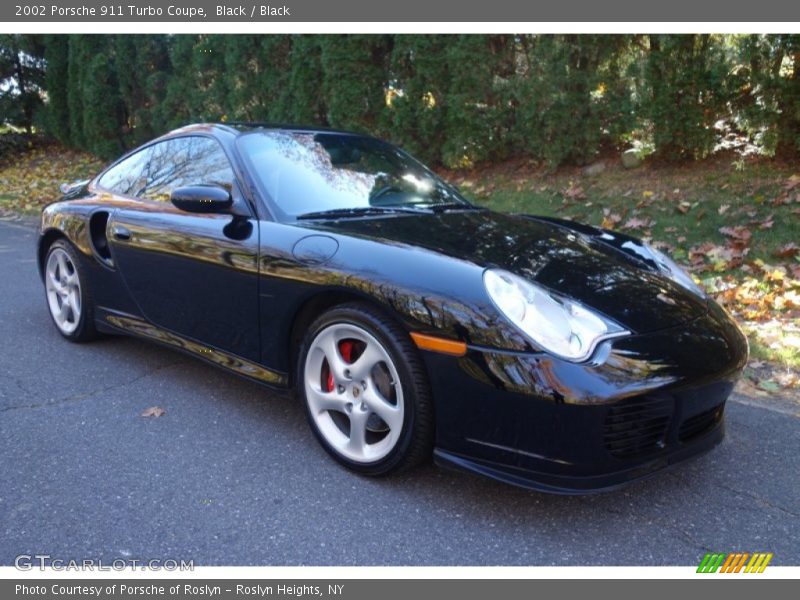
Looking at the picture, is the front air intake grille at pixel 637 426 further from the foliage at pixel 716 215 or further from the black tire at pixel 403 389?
the foliage at pixel 716 215

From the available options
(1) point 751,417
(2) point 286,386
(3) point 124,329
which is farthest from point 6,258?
(1) point 751,417

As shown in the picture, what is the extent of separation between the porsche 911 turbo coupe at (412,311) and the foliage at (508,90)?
357cm

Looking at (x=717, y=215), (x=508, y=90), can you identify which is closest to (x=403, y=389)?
(x=717, y=215)

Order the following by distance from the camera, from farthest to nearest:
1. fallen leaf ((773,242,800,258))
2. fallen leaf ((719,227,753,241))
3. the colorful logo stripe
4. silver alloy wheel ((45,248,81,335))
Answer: fallen leaf ((719,227,753,241)), fallen leaf ((773,242,800,258)), silver alloy wheel ((45,248,81,335)), the colorful logo stripe

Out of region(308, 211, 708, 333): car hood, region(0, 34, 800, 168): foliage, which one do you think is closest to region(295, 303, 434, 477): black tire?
region(308, 211, 708, 333): car hood

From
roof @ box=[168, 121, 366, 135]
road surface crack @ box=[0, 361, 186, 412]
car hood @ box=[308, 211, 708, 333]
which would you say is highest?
roof @ box=[168, 121, 366, 135]

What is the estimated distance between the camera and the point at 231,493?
2570mm

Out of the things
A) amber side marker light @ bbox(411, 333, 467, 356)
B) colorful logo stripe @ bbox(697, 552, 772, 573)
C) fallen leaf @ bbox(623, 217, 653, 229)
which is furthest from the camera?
fallen leaf @ bbox(623, 217, 653, 229)

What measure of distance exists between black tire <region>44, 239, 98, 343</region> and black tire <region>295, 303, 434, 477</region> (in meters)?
2.07

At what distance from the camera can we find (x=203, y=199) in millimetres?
2996

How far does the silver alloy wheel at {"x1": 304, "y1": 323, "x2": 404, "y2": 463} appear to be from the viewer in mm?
2551

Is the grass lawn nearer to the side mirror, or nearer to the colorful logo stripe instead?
the colorful logo stripe

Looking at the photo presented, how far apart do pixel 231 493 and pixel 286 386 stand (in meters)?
0.52

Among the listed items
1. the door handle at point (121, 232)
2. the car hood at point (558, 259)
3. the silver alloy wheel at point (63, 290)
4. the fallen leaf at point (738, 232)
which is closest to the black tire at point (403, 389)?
the car hood at point (558, 259)
